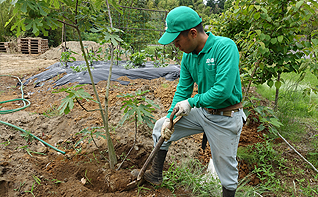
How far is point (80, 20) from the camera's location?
67.3 inches

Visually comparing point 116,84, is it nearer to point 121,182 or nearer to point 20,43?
point 121,182

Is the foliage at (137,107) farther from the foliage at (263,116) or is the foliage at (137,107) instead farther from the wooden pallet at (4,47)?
the wooden pallet at (4,47)

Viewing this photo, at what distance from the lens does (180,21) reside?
1470mm

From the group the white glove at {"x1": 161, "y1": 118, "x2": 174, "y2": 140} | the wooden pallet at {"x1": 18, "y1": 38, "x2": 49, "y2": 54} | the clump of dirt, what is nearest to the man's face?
the white glove at {"x1": 161, "y1": 118, "x2": 174, "y2": 140}

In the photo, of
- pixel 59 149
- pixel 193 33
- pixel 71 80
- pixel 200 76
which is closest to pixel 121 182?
pixel 59 149

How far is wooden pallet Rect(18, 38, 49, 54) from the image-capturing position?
11055 millimetres

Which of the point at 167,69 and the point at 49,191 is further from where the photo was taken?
the point at 167,69

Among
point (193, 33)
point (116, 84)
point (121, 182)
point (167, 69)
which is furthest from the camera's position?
point (167, 69)

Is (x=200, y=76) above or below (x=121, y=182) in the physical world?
above

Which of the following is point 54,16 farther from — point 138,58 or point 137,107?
point 138,58

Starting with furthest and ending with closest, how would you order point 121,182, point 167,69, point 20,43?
point 20,43 < point 167,69 < point 121,182

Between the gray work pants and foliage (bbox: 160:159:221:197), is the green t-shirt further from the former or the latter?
foliage (bbox: 160:159:221:197)

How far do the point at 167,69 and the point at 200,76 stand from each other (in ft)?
11.0

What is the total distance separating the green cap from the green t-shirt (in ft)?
0.65
